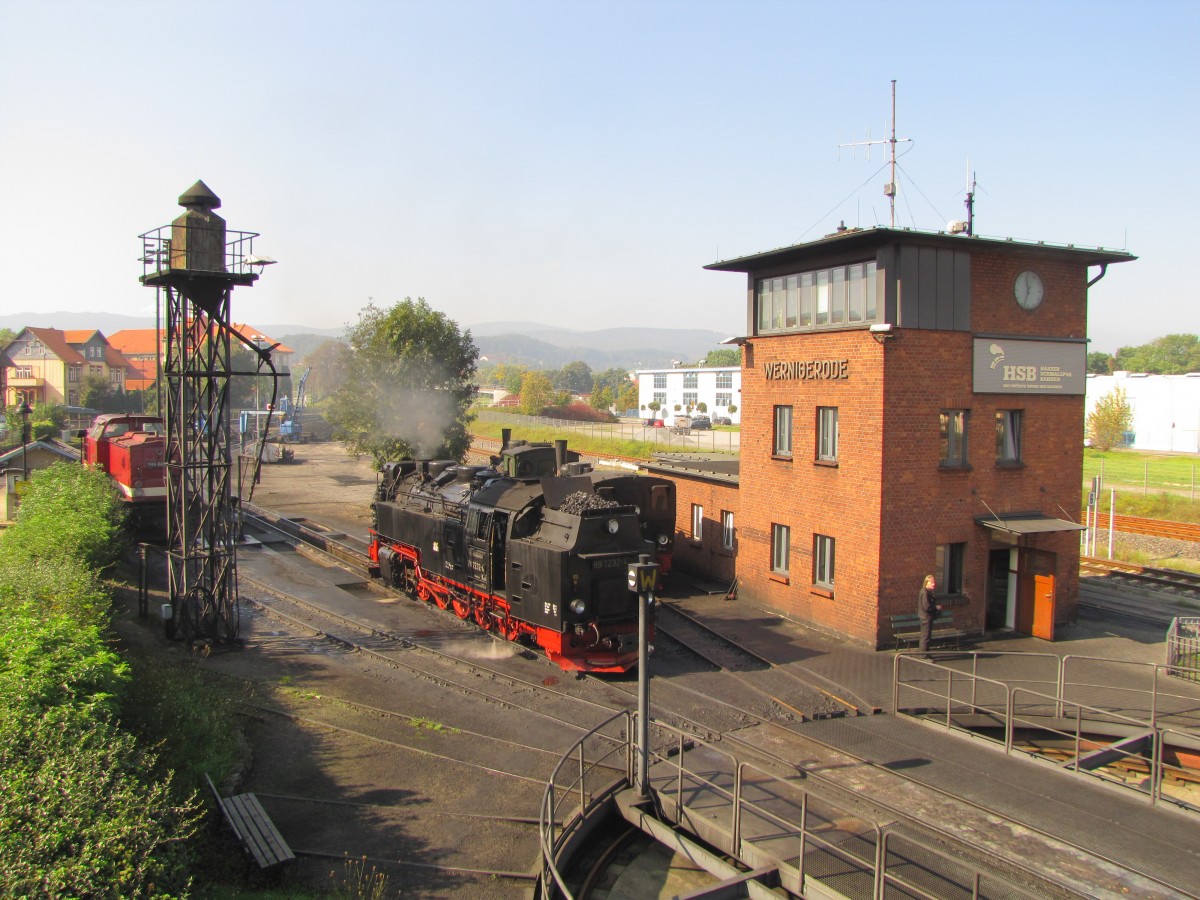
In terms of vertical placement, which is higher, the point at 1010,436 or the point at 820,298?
the point at 820,298

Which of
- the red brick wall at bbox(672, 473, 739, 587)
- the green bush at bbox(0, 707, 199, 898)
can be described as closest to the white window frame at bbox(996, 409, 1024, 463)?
the red brick wall at bbox(672, 473, 739, 587)

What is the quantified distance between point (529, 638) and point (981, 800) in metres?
9.10

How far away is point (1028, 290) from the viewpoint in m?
17.4

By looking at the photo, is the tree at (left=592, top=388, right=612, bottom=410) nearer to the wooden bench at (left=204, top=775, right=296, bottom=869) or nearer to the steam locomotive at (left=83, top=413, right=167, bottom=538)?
the steam locomotive at (left=83, top=413, right=167, bottom=538)

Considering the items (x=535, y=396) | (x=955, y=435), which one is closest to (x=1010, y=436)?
(x=955, y=435)

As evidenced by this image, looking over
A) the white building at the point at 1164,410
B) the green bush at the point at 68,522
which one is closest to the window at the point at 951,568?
the green bush at the point at 68,522

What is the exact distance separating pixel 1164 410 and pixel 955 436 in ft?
200

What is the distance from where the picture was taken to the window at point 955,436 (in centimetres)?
1672

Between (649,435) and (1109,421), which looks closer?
(1109,421)

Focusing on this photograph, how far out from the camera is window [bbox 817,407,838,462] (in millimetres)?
17312

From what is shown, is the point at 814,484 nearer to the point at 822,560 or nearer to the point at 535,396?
the point at 822,560

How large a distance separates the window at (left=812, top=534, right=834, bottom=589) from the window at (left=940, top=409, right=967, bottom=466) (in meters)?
2.87

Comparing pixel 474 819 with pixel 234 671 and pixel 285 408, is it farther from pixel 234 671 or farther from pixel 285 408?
pixel 285 408

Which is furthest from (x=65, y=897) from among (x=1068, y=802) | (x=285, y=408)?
(x=285, y=408)
